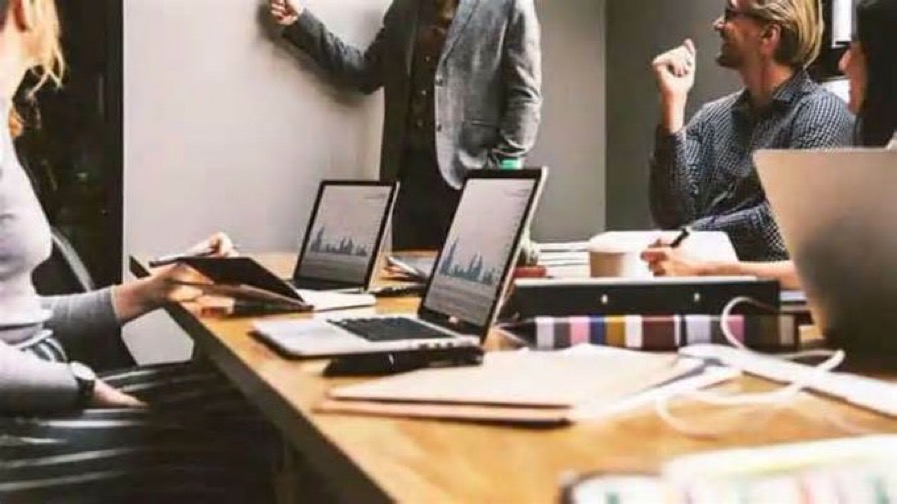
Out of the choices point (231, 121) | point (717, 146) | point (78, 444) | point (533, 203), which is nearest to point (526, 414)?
point (533, 203)

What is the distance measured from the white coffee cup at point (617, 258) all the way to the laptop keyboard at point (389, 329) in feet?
1.17

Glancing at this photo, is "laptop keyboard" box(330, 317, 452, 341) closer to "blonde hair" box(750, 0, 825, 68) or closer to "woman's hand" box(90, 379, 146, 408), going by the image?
"woman's hand" box(90, 379, 146, 408)

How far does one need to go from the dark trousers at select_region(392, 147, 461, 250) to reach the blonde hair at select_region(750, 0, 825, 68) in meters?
1.07

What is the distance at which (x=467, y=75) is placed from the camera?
3617 millimetres

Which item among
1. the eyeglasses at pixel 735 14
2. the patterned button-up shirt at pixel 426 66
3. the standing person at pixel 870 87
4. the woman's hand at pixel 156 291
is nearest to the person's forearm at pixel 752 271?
the standing person at pixel 870 87

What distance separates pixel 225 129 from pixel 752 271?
2.31 m

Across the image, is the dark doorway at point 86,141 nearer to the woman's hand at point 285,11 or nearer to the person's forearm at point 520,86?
the woman's hand at point 285,11

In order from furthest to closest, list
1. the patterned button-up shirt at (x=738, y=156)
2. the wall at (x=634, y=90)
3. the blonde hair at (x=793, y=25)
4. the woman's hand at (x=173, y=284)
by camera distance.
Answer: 1. the wall at (x=634, y=90)
2. the blonde hair at (x=793, y=25)
3. the patterned button-up shirt at (x=738, y=156)
4. the woman's hand at (x=173, y=284)

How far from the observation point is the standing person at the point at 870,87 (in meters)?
1.67

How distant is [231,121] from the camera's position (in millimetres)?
3611

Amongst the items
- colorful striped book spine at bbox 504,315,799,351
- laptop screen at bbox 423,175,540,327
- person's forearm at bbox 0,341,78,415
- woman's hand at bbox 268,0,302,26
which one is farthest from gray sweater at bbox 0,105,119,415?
woman's hand at bbox 268,0,302,26

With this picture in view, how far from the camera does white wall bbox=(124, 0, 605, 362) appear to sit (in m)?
3.54

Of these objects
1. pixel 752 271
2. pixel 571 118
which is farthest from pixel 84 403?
pixel 571 118

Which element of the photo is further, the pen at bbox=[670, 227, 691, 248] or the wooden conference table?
the pen at bbox=[670, 227, 691, 248]
